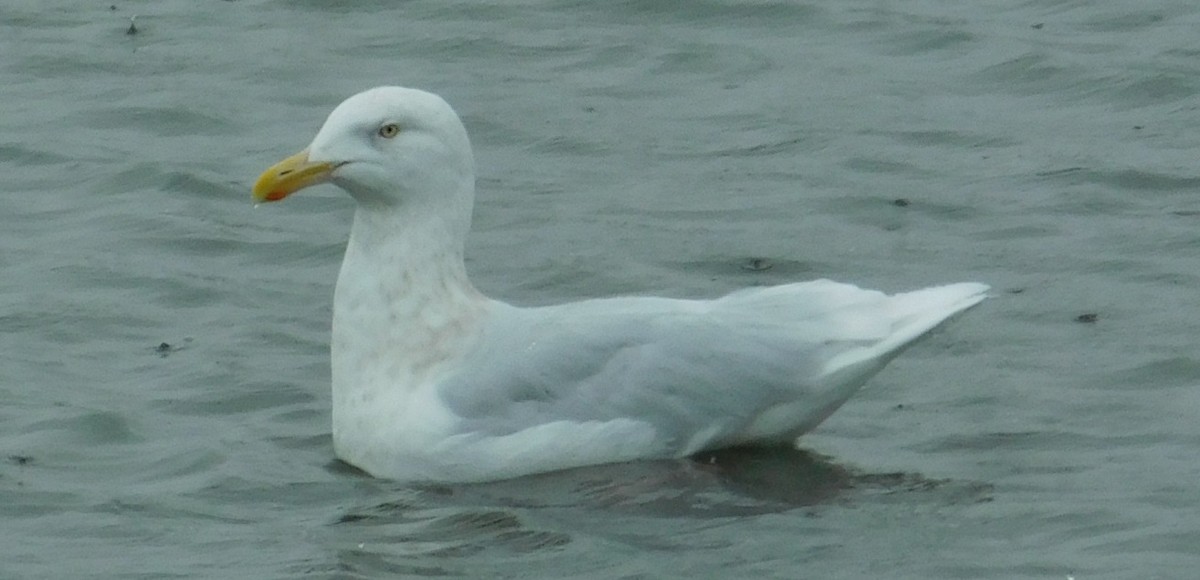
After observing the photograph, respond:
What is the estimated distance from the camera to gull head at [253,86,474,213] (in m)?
8.07

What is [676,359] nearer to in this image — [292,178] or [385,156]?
[385,156]

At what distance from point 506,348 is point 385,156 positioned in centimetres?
72

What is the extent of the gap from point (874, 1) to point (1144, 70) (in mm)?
1862

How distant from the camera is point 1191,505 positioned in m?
7.55

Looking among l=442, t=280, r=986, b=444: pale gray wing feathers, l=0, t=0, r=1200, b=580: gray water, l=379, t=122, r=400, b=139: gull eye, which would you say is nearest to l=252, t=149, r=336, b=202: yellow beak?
l=379, t=122, r=400, b=139: gull eye

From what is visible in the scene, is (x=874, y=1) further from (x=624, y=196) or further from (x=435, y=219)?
(x=435, y=219)

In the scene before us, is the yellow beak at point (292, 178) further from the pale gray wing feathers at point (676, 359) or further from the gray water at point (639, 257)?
the gray water at point (639, 257)

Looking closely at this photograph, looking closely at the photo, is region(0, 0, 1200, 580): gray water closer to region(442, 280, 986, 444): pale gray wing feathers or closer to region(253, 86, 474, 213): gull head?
region(442, 280, 986, 444): pale gray wing feathers

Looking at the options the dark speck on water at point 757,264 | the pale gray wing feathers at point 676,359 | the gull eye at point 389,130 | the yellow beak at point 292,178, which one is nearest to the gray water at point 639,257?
the dark speck on water at point 757,264

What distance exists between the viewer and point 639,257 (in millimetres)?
10344

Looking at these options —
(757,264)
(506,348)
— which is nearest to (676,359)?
(506,348)

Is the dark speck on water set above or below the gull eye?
below

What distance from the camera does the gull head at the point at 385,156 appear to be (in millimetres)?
8070

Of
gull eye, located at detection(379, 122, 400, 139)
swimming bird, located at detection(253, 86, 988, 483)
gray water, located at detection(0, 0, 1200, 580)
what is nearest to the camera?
gray water, located at detection(0, 0, 1200, 580)
